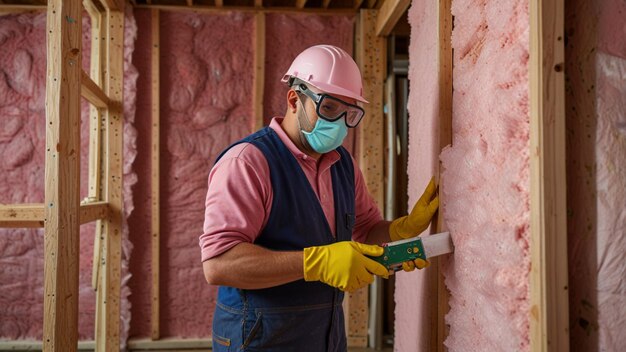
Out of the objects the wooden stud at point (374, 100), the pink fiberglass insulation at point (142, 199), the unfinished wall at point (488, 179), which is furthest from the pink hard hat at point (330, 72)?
the pink fiberglass insulation at point (142, 199)

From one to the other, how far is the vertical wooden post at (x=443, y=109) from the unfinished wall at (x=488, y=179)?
0.12 ft

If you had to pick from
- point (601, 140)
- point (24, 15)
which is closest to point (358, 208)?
point (601, 140)

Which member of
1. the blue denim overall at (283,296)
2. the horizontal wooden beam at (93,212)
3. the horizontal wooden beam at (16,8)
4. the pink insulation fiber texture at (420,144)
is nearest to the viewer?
the blue denim overall at (283,296)

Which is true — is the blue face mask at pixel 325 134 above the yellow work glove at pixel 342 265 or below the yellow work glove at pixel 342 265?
above

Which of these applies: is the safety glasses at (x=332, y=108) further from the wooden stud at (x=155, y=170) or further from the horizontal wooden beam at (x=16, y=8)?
the horizontal wooden beam at (x=16, y=8)

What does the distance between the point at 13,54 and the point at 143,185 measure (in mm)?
1232

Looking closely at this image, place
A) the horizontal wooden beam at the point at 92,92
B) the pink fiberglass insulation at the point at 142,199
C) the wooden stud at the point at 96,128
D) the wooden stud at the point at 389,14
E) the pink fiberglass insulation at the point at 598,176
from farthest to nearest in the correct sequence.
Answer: the pink fiberglass insulation at the point at 142,199
the wooden stud at the point at 96,128
the wooden stud at the point at 389,14
the horizontal wooden beam at the point at 92,92
the pink fiberglass insulation at the point at 598,176

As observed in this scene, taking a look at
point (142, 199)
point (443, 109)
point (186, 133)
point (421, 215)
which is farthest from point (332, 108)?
point (142, 199)

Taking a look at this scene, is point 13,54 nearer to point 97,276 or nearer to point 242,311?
point 97,276

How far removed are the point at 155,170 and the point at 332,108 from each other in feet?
6.63

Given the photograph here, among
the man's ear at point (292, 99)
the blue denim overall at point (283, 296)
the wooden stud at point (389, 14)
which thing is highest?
the wooden stud at point (389, 14)

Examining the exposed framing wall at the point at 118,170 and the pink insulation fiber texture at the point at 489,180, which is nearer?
the exposed framing wall at the point at 118,170

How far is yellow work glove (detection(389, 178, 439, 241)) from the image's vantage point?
1560 millimetres

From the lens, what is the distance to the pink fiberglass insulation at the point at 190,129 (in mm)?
3195
